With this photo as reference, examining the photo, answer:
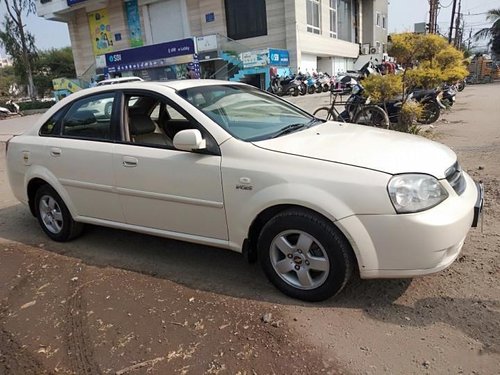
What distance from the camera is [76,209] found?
4.34m

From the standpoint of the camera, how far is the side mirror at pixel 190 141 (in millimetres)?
3283

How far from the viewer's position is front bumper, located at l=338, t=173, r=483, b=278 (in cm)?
275

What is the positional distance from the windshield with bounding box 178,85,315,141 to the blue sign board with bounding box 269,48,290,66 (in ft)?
71.8

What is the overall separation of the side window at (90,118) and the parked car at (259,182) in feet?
0.05

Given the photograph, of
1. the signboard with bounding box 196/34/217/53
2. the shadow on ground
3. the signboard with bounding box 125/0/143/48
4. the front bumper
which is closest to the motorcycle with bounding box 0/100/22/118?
the signboard with bounding box 125/0/143/48

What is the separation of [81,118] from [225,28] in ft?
92.8

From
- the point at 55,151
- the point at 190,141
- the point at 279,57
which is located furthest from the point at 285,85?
the point at 190,141

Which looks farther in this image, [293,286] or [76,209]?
[76,209]

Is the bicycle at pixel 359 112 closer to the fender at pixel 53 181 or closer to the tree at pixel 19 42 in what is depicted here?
the fender at pixel 53 181

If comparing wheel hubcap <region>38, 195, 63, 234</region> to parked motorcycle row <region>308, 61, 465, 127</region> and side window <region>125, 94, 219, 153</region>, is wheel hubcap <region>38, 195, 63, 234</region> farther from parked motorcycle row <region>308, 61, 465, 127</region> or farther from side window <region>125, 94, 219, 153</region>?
parked motorcycle row <region>308, 61, 465, 127</region>

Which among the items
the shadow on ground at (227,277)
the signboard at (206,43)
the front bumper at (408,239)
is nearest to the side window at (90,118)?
the shadow on ground at (227,277)

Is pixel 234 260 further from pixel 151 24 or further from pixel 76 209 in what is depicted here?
pixel 151 24

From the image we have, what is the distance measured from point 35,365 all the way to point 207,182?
165 centimetres

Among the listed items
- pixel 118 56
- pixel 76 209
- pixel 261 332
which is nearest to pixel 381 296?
pixel 261 332
